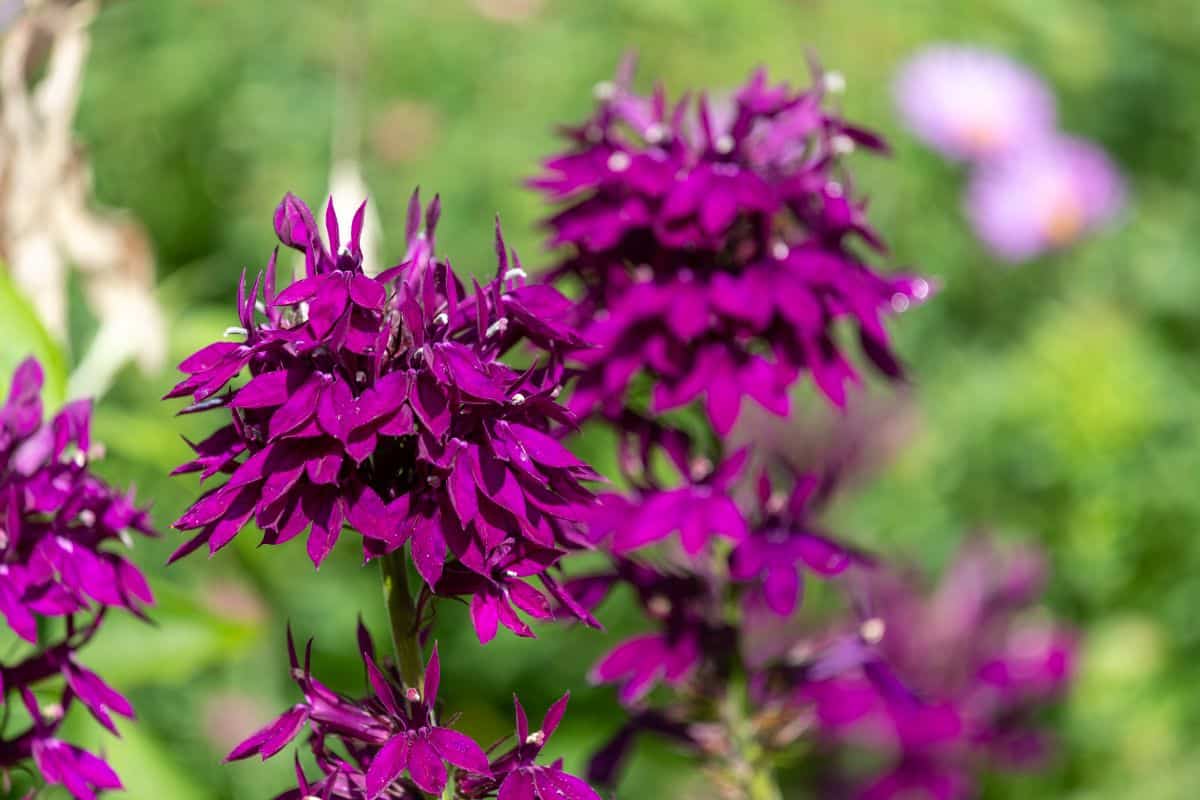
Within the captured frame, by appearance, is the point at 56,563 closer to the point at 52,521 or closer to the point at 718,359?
the point at 52,521

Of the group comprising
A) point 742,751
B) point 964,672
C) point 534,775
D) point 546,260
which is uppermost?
point 534,775

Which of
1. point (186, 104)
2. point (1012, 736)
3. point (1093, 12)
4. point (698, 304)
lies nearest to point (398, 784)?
point (698, 304)

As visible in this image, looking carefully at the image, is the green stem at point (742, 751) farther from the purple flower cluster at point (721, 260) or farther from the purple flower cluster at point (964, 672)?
the purple flower cluster at point (964, 672)

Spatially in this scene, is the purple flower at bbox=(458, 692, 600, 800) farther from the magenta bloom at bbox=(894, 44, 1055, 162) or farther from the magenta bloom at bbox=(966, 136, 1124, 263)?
the magenta bloom at bbox=(894, 44, 1055, 162)

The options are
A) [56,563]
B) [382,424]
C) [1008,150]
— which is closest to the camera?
[382,424]

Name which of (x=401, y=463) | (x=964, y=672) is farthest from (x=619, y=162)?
(x=964, y=672)

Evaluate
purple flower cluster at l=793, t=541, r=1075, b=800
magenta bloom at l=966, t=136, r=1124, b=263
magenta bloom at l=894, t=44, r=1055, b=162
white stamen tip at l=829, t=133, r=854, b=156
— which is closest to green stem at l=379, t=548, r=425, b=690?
white stamen tip at l=829, t=133, r=854, b=156
